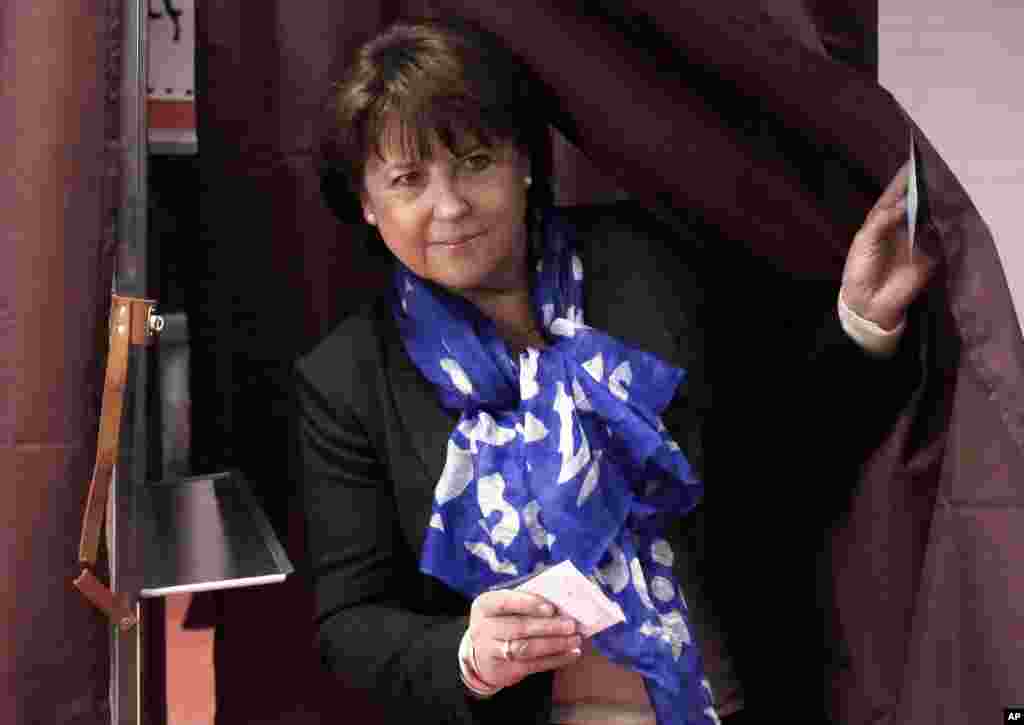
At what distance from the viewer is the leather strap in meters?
1.21

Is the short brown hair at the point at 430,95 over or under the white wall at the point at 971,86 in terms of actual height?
under

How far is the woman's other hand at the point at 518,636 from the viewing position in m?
1.19

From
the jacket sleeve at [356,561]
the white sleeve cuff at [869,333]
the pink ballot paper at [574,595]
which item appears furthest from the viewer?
the jacket sleeve at [356,561]

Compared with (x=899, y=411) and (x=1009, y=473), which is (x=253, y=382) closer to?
(x=899, y=411)

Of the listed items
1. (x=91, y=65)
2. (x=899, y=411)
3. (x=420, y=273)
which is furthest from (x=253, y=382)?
(x=899, y=411)

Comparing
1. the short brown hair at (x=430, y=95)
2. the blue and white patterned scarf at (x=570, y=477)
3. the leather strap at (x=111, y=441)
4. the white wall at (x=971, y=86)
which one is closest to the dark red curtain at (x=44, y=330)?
the leather strap at (x=111, y=441)

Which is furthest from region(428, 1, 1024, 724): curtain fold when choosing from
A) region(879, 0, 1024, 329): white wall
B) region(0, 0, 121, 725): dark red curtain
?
region(879, 0, 1024, 329): white wall

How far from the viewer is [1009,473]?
114 centimetres

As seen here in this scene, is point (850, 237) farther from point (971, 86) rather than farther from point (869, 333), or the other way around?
point (971, 86)

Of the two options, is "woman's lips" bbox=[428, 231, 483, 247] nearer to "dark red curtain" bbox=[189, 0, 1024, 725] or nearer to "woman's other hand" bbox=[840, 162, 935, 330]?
"dark red curtain" bbox=[189, 0, 1024, 725]

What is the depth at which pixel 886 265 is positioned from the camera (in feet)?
4.08

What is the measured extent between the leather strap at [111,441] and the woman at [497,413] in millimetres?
273

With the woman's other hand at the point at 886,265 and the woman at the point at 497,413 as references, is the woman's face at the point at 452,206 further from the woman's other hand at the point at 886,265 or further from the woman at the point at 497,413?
the woman's other hand at the point at 886,265

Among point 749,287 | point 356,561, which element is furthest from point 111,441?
point 749,287
